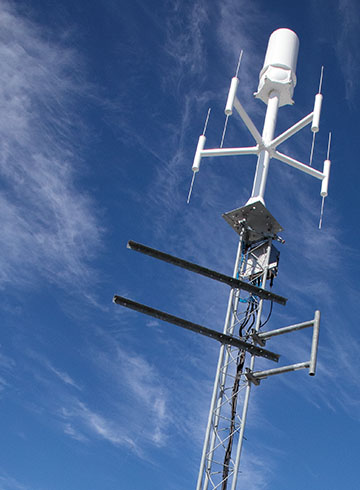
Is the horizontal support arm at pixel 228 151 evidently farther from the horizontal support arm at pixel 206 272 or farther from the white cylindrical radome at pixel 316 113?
the horizontal support arm at pixel 206 272

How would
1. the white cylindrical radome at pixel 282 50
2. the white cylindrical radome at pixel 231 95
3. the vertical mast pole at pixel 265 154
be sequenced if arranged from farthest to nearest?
1. the white cylindrical radome at pixel 282 50
2. the vertical mast pole at pixel 265 154
3. the white cylindrical radome at pixel 231 95

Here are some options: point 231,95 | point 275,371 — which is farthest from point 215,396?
point 231,95

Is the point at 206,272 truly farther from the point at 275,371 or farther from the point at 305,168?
the point at 305,168

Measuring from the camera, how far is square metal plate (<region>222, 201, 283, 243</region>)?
22547mm

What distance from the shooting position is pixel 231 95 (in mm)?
23547

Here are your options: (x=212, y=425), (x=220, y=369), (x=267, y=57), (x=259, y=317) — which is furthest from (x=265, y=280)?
(x=267, y=57)

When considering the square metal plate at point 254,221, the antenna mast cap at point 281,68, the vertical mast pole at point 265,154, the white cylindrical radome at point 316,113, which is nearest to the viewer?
the square metal plate at point 254,221

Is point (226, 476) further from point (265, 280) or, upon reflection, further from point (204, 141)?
point (204, 141)

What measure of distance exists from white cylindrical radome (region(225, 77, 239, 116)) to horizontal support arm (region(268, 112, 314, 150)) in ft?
8.05

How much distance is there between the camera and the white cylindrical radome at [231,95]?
23.1 metres

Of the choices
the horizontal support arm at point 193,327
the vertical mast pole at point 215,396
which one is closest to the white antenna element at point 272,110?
the vertical mast pole at point 215,396

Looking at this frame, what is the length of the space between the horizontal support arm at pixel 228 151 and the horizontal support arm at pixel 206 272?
6.22 meters

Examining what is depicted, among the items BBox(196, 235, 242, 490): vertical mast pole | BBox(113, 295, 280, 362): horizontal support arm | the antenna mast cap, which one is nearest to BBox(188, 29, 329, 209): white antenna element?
the antenna mast cap

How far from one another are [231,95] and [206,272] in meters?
7.47
